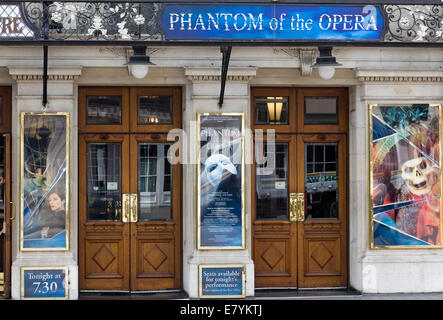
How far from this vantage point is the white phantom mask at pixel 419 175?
11.7 meters

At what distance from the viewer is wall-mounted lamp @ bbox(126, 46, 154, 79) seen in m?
10.3

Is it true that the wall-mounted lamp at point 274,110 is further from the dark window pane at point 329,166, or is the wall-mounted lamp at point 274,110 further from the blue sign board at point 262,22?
the blue sign board at point 262,22

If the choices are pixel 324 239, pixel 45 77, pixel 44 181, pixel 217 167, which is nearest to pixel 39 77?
pixel 45 77

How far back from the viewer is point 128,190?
1188 centimetres

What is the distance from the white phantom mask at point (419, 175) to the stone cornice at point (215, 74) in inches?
117

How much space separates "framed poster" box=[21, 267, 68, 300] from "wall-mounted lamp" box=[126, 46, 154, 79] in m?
3.32

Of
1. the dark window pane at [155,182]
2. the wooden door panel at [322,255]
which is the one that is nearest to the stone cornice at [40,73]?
the dark window pane at [155,182]

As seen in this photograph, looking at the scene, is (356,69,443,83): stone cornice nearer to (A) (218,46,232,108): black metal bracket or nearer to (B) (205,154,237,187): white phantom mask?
(A) (218,46,232,108): black metal bracket

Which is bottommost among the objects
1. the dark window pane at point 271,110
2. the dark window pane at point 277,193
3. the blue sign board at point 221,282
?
the blue sign board at point 221,282

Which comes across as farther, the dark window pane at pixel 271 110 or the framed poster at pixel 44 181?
the dark window pane at pixel 271 110

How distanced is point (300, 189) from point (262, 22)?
3323 mm

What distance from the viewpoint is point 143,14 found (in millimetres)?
10305

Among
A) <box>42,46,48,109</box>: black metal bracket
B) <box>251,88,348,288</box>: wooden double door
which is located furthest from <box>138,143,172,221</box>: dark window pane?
<box>42,46,48,109</box>: black metal bracket

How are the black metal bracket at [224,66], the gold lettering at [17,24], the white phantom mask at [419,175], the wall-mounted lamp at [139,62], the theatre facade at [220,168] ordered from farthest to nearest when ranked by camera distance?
1. the white phantom mask at [419,175]
2. the theatre facade at [220,168]
3. the black metal bracket at [224,66]
4. the wall-mounted lamp at [139,62]
5. the gold lettering at [17,24]
